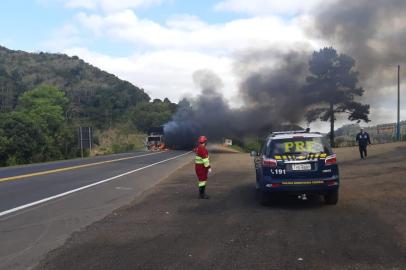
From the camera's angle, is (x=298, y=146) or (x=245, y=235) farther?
(x=298, y=146)

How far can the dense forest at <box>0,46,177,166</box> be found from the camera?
52.3 m

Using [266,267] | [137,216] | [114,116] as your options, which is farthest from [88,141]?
[114,116]

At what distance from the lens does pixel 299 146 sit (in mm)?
10227

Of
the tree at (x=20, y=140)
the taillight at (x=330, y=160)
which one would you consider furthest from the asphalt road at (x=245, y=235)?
the tree at (x=20, y=140)

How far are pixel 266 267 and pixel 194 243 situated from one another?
1.58 meters

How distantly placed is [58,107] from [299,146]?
8209 centimetres

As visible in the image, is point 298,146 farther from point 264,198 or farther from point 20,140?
point 20,140

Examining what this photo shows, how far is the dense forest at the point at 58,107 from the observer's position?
52281mm

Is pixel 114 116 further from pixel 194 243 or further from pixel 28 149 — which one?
pixel 194 243

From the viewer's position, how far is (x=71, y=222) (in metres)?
9.09

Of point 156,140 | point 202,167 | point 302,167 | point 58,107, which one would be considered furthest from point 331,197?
point 58,107

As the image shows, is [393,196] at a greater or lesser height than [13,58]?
lesser

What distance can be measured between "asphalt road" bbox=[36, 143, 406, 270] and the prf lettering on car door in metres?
1.25

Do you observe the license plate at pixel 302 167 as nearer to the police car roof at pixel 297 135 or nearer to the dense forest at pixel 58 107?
the police car roof at pixel 297 135
